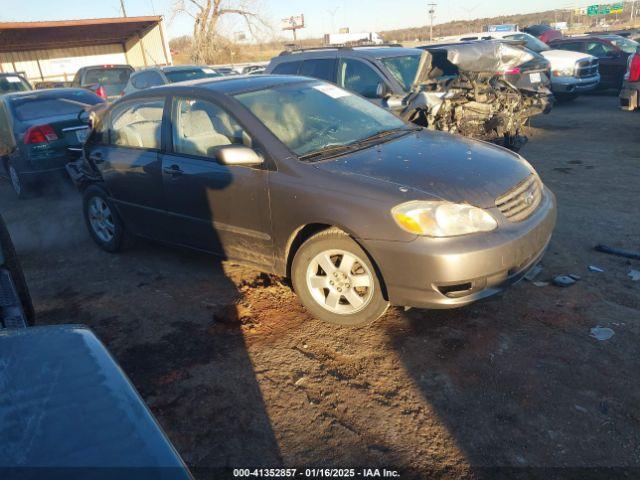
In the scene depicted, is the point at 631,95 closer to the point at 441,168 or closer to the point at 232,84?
the point at 441,168

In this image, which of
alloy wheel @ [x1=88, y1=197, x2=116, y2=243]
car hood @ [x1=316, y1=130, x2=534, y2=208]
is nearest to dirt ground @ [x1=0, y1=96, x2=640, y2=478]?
alloy wheel @ [x1=88, y1=197, x2=116, y2=243]

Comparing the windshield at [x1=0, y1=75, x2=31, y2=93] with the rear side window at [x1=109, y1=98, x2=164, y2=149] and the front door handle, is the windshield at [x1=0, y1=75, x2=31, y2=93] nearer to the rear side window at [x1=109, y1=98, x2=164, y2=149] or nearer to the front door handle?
the rear side window at [x1=109, y1=98, x2=164, y2=149]

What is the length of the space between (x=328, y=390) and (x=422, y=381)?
0.54 m

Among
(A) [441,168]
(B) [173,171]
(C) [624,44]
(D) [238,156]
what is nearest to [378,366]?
(A) [441,168]

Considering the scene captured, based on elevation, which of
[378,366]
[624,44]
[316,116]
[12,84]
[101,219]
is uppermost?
[12,84]

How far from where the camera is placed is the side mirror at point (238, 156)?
347 centimetres

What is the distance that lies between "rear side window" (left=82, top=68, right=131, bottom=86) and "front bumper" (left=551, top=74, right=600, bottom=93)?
38.7 ft

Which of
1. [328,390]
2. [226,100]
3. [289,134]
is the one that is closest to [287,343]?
[328,390]

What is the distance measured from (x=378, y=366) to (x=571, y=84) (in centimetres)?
1230

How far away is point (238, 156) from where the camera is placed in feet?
11.4

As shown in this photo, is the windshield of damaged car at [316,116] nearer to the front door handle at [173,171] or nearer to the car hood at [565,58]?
the front door handle at [173,171]

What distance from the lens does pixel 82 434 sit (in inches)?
51.3

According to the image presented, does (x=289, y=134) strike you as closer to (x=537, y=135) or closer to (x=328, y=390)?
(x=328, y=390)

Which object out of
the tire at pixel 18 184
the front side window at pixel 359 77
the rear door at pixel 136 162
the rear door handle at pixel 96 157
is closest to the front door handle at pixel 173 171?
the rear door at pixel 136 162
